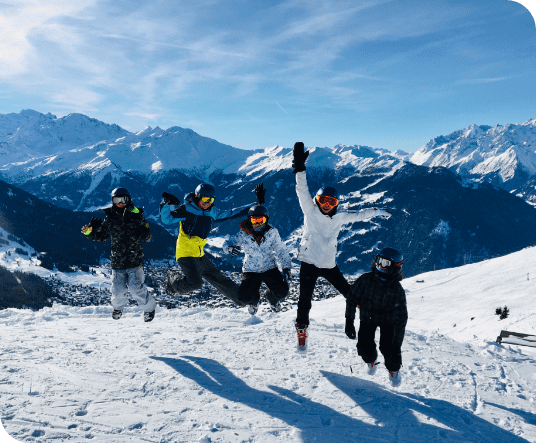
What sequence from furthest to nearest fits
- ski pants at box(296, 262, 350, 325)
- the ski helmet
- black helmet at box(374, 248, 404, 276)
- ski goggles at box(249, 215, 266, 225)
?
ski goggles at box(249, 215, 266, 225)
the ski helmet
ski pants at box(296, 262, 350, 325)
black helmet at box(374, 248, 404, 276)

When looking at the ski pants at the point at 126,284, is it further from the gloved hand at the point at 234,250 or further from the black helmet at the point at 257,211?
the black helmet at the point at 257,211

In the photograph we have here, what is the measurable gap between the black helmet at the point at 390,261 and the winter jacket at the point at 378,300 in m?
0.16

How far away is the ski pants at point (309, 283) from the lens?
7.61m

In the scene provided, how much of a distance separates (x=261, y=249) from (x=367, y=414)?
14.4ft

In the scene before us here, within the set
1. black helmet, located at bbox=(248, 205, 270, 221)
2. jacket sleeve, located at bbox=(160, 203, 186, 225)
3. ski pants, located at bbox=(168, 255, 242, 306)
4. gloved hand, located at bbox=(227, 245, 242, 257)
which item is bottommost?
ski pants, located at bbox=(168, 255, 242, 306)

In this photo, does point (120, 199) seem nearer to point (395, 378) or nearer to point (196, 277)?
point (196, 277)

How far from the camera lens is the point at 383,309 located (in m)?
6.62

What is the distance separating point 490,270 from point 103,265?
195643 millimetres

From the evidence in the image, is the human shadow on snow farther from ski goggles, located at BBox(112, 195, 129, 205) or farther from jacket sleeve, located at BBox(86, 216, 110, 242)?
ski goggles, located at BBox(112, 195, 129, 205)

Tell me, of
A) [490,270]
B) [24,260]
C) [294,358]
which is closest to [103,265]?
[24,260]

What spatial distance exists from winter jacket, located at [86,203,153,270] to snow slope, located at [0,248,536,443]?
2.05 metres

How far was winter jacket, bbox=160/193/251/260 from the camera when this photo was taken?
28.3 feet

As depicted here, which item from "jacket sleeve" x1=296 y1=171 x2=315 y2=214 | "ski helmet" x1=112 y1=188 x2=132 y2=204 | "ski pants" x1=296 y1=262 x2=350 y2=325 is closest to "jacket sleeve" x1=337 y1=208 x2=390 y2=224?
"jacket sleeve" x1=296 y1=171 x2=315 y2=214

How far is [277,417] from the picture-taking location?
5352 mm
